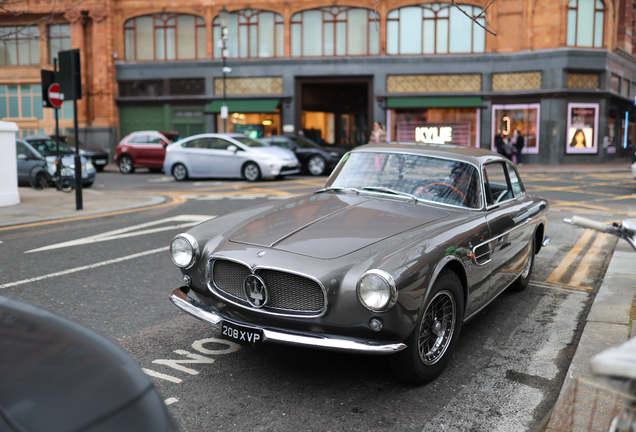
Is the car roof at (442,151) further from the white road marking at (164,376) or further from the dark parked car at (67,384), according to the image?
the dark parked car at (67,384)

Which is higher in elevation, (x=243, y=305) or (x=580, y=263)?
(x=243, y=305)

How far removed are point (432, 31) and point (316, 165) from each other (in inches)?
576

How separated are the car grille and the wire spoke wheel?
0.68 metres

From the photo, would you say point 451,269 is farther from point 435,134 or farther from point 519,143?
point 435,134

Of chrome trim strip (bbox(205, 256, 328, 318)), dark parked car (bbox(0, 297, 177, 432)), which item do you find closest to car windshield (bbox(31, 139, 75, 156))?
chrome trim strip (bbox(205, 256, 328, 318))

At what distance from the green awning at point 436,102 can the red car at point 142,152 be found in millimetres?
13225

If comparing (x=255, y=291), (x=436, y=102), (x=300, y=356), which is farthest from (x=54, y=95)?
(x=436, y=102)

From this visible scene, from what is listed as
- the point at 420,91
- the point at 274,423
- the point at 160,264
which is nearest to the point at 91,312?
the point at 160,264

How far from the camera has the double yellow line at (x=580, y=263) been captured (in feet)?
21.0

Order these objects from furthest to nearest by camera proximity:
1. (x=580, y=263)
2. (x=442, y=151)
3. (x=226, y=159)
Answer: (x=226, y=159), (x=580, y=263), (x=442, y=151)

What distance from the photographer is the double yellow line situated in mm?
6387

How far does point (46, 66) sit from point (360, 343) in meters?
37.8

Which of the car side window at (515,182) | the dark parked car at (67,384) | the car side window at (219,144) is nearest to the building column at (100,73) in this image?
the car side window at (219,144)

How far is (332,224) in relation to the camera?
13.6ft
